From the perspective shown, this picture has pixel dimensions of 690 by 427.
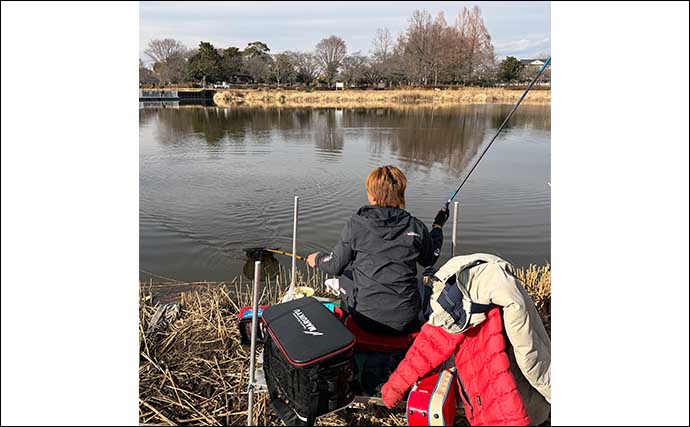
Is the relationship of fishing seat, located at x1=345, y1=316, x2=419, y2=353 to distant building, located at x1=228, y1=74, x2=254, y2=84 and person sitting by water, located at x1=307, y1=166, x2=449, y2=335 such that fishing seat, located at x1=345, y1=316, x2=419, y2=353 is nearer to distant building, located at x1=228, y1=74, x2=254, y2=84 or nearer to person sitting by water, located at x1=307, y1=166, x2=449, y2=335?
person sitting by water, located at x1=307, y1=166, x2=449, y2=335

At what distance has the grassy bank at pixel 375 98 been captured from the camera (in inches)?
846

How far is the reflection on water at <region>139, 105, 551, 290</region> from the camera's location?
5438 mm

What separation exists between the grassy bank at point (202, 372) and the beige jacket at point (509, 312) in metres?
0.51

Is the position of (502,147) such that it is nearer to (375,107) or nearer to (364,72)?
(375,107)

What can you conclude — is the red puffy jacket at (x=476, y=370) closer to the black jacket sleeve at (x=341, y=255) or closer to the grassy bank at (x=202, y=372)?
the grassy bank at (x=202, y=372)

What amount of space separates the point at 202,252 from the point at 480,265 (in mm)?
3949

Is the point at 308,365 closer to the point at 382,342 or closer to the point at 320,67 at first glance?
the point at 382,342

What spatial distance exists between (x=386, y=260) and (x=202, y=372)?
1.22m

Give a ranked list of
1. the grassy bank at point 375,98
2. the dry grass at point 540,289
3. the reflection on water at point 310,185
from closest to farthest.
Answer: the dry grass at point 540,289 → the reflection on water at point 310,185 → the grassy bank at point 375,98

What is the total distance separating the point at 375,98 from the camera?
75.0 feet

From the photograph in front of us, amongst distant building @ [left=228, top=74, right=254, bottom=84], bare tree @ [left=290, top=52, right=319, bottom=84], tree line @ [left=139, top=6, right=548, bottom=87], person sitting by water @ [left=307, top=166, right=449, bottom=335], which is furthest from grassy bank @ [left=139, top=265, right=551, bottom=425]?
distant building @ [left=228, top=74, right=254, bottom=84]

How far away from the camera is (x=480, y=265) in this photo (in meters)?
1.71

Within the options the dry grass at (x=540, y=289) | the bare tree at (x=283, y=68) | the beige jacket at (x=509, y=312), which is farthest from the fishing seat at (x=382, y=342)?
the bare tree at (x=283, y=68)

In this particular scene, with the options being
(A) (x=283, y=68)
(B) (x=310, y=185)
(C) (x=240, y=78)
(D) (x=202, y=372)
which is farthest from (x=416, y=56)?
(C) (x=240, y=78)
